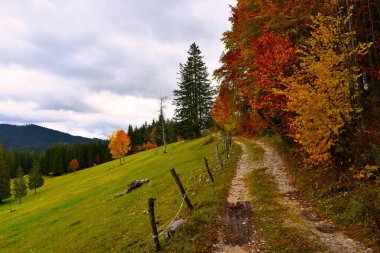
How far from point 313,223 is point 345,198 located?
2.76m

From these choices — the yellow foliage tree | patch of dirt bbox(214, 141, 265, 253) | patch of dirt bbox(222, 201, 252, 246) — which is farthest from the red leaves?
the yellow foliage tree

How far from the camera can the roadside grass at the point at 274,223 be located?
40.4 ft

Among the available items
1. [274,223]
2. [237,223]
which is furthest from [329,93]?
[237,223]

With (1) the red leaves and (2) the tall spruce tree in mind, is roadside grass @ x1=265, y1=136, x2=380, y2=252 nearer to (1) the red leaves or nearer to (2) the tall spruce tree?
(2) the tall spruce tree

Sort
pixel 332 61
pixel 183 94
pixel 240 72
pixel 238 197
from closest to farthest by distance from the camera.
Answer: pixel 332 61, pixel 238 197, pixel 240 72, pixel 183 94

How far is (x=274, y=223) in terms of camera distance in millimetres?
14805

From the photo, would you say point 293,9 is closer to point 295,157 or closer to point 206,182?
point 295,157

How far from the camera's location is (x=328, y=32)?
1570cm

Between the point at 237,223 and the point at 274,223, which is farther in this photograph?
the point at 237,223

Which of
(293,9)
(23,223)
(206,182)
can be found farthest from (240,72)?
(23,223)

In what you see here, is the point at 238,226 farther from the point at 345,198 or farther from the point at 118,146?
the point at 118,146

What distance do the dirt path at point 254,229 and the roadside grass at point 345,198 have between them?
1.84ft

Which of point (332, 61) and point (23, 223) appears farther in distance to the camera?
point (23, 223)

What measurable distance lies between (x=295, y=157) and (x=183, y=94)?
47744 millimetres
